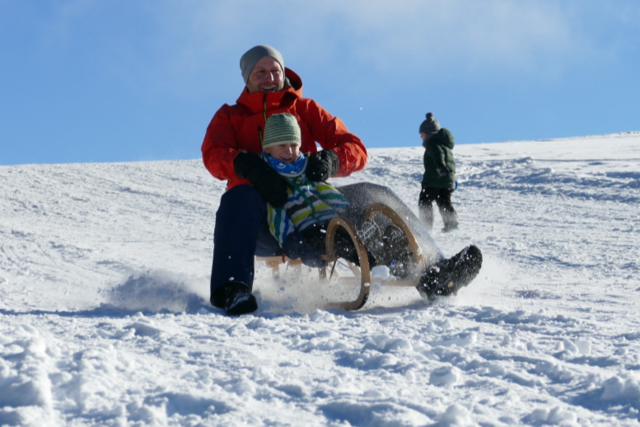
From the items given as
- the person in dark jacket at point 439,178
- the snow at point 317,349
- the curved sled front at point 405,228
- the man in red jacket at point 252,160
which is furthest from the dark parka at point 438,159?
the curved sled front at point 405,228

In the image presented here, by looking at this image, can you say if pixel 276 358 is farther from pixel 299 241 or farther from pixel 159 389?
pixel 299 241

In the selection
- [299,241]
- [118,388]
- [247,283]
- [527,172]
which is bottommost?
[118,388]

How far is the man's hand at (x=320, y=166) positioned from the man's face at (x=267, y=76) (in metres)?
0.60

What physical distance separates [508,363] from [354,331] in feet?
1.82

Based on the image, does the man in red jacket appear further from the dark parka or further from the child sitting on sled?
the dark parka

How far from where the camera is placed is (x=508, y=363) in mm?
1702

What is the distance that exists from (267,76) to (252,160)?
714 millimetres

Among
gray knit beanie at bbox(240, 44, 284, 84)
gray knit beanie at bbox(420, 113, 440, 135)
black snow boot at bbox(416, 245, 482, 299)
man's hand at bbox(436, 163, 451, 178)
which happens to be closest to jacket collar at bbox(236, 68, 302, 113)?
gray knit beanie at bbox(240, 44, 284, 84)

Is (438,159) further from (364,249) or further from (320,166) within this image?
(364,249)

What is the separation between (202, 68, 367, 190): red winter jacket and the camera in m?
3.15

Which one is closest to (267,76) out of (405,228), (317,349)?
(405,228)

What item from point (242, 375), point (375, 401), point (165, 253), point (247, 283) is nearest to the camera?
point (375, 401)

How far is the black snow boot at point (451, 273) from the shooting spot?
262 cm

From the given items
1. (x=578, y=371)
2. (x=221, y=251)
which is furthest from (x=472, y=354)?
(x=221, y=251)
